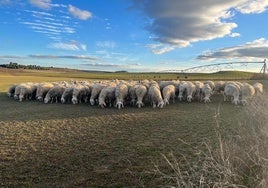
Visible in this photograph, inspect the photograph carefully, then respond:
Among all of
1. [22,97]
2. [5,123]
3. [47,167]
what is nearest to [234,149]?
[47,167]

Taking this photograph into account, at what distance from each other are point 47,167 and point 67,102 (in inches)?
525

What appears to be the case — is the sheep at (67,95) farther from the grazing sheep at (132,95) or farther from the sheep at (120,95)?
the grazing sheep at (132,95)

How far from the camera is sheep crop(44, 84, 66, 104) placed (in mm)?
21142

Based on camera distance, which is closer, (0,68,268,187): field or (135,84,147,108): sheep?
(0,68,268,187): field

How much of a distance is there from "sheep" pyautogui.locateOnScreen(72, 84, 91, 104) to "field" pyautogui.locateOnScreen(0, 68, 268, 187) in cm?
354

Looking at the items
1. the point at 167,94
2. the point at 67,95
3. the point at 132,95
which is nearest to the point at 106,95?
the point at 132,95

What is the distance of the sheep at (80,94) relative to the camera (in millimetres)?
20306

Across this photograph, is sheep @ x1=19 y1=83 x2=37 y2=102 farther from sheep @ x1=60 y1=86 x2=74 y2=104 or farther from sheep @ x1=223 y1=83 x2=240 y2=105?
sheep @ x1=223 y1=83 x2=240 y2=105

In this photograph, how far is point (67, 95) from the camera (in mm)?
21016

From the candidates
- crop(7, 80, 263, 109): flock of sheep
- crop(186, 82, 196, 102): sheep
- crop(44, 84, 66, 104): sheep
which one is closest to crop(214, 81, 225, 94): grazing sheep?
crop(7, 80, 263, 109): flock of sheep

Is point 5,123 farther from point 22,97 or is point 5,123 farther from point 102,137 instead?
point 22,97

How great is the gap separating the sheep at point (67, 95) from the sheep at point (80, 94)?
0.47 m

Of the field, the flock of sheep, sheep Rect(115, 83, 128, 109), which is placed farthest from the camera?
the flock of sheep

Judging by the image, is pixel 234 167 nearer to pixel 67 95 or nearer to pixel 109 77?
pixel 67 95
